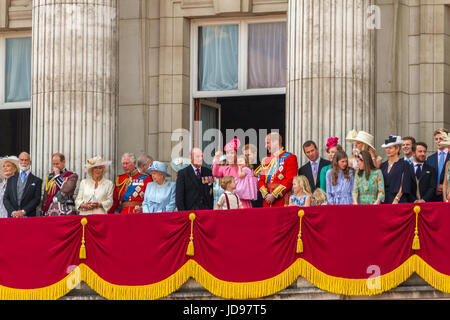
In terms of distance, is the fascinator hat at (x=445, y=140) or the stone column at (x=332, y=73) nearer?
the fascinator hat at (x=445, y=140)

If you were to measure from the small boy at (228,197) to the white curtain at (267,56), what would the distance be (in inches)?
244

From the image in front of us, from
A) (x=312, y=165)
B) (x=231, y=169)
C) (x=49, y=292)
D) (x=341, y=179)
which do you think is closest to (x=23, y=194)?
(x=49, y=292)

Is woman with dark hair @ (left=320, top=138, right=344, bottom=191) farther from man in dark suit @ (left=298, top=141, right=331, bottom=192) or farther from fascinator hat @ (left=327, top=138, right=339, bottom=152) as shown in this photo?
man in dark suit @ (left=298, top=141, right=331, bottom=192)

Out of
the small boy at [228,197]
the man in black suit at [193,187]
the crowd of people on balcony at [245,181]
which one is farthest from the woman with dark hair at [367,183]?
the man in black suit at [193,187]

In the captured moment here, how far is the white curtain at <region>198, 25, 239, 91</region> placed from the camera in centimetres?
2528

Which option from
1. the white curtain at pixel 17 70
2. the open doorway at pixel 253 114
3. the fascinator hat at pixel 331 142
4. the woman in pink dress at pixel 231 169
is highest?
the white curtain at pixel 17 70

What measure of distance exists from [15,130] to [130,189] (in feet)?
23.5

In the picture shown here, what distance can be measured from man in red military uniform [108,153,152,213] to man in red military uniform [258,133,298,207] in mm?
2020

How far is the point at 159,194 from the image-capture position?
1986 cm

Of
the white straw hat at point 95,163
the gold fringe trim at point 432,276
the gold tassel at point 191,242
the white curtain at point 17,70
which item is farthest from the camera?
the white curtain at point 17,70

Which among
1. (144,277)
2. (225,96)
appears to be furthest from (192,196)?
(225,96)

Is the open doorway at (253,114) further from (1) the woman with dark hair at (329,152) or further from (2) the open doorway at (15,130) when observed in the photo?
(1) the woman with dark hair at (329,152)

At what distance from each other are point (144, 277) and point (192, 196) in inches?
62.7

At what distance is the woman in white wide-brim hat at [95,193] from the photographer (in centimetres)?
2031
